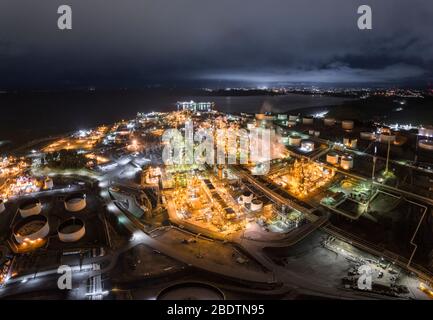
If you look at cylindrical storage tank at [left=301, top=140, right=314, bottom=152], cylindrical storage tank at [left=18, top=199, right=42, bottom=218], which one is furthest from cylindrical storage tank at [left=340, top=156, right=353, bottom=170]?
cylindrical storage tank at [left=18, top=199, right=42, bottom=218]

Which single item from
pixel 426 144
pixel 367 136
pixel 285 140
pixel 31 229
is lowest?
pixel 31 229

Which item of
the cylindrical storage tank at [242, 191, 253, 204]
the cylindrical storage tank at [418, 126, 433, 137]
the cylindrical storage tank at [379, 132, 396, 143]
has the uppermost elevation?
the cylindrical storage tank at [418, 126, 433, 137]

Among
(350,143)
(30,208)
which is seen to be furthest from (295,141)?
(30,208)

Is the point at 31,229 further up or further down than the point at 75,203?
further down

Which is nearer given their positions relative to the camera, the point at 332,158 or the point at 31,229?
the point at 31,229

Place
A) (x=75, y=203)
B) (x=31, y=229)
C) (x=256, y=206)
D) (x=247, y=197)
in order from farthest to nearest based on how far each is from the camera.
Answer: (x=247, y=197)
(x=256, y=206)
(x=75, y=203)
(x=31, y=229)

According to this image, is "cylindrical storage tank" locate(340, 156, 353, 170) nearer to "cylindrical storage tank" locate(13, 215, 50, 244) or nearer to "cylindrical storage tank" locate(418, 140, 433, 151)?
"cylindrical storage tank" locate(418, 140, 433, 151)

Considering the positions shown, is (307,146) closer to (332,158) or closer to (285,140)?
(285,140)
